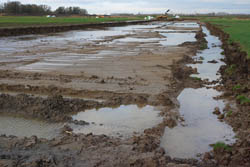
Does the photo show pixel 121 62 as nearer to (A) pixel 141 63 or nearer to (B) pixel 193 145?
(A) pixel 141 63

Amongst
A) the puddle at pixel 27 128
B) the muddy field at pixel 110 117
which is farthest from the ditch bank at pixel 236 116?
the puddle at pixel 27 128

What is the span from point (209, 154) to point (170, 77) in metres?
7.15

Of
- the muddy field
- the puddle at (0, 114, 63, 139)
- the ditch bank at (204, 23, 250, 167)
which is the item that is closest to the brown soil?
the muddy field

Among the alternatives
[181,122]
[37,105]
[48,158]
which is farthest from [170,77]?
[48,158]

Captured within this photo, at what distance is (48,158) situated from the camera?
4.96 m

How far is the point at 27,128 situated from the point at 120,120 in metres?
2.43

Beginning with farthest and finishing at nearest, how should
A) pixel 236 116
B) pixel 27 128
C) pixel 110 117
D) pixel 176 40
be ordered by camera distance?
pixel 176 40 → pixel 110 117 → pixel 236 116 → pixel 27 128

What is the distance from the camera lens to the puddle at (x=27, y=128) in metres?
6.63

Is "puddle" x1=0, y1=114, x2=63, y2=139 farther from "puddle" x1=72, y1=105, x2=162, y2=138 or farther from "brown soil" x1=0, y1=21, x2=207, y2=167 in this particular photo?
"puddle" x1=72, y1=105, x2=162, y2=138

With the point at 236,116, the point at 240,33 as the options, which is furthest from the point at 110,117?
the point at 240,33

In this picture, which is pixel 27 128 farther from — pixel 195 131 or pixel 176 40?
pixel 176 40

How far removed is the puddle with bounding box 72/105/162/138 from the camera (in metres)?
6.89

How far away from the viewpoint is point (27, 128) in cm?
697

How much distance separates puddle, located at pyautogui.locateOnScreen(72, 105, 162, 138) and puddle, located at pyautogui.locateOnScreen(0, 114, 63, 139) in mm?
557
